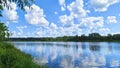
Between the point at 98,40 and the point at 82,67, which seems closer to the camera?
the point at 82,67

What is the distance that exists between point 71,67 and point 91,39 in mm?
158650

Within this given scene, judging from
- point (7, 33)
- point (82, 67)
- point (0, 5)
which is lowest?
point (82, 67)

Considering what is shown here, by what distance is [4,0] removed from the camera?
9.46m

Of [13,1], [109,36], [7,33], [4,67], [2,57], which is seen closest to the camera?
[13,1]

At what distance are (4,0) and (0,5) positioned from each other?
248 mm

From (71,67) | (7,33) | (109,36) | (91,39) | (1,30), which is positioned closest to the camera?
(1,30)

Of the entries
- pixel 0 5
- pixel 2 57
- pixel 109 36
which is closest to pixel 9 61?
pixel 2 57

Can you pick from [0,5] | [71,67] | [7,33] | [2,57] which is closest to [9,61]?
[2,57]

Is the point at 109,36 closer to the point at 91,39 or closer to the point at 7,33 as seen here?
the point at 91,39

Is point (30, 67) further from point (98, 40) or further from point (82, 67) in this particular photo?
point (98, 40)

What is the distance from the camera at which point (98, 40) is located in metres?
179

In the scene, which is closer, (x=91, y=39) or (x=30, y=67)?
(x=30, y=67)

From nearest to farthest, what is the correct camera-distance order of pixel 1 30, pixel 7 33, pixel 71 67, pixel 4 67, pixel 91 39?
pixel 1 30
pixel 7 33
pixel 4 67
pixel 71 67
pixel 91 39

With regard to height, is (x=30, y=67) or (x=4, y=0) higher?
(x=4, y=0)
